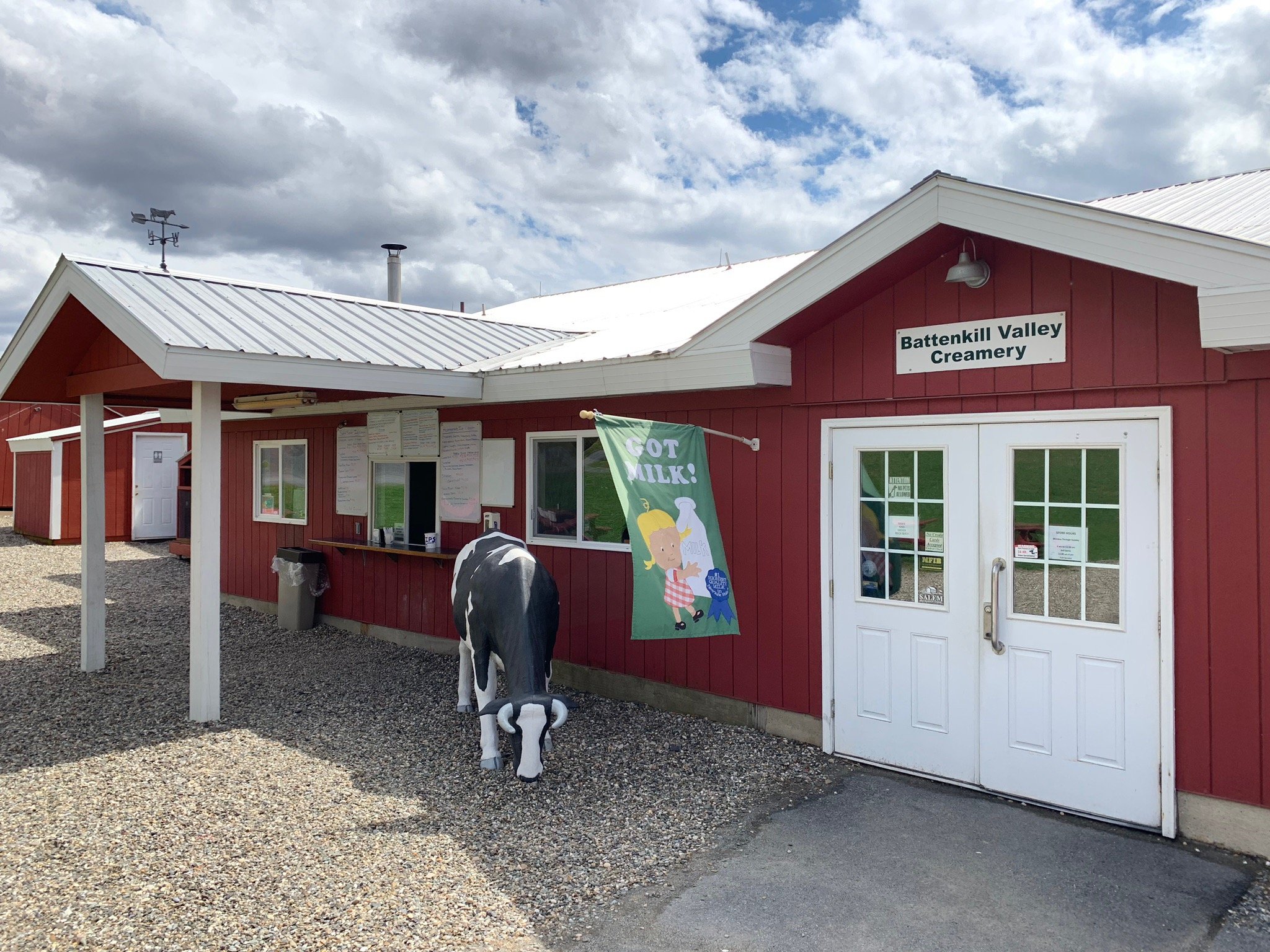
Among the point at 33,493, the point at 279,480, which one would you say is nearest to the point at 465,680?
the point at 279,480

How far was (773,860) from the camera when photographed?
14.3 feet

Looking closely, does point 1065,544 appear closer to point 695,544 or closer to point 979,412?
point 979,412

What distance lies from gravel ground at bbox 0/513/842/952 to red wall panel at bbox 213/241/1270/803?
0.69 m

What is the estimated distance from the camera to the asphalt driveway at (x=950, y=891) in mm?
3643

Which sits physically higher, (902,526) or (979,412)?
(979,412)

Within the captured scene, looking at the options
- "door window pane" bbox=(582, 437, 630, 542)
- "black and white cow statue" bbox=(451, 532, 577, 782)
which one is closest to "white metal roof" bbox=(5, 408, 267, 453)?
"door window pane" bbox=(582, 437, 630, 542)

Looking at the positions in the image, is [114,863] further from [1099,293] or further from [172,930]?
[1099,293]

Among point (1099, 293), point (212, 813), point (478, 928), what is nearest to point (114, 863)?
point (212, 813)

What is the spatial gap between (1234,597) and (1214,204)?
2946 mm

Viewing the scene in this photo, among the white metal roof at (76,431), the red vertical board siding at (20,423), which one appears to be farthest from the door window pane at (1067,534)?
the red vertical board siding at (20,423)

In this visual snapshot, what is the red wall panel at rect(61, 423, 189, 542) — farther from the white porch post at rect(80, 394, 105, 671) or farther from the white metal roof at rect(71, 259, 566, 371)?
the white metal roof at rect(71, 259, 566, 371)

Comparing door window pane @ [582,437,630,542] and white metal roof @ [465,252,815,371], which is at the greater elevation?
white metal roof @ [465,252,815,371]

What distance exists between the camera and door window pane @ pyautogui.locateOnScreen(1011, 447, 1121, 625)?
4668 millimetres

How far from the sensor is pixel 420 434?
29.1 feet
